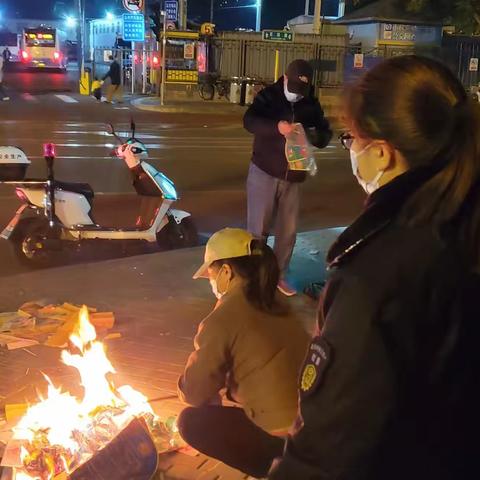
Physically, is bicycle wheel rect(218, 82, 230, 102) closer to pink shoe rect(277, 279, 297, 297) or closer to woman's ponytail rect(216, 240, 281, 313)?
pink shoe rect(277, 279, 297, 297)

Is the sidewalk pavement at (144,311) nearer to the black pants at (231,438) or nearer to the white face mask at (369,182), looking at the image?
the black pants at (231,438)

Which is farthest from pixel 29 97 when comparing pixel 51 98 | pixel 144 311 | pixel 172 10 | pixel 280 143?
pixel 280 143

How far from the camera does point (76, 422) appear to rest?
11.6 feet

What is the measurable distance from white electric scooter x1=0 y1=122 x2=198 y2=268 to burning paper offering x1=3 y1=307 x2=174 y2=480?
344 cm

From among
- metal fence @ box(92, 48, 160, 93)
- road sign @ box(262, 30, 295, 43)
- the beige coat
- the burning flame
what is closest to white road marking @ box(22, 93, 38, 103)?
metal fence @ box(92, 48, 160, 93)

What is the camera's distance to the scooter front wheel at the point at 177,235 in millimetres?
7840

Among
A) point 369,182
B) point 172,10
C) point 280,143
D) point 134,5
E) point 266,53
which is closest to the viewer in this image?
point 369,182

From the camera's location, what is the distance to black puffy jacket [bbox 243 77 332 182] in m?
5.73

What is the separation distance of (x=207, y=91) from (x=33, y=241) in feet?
82.1

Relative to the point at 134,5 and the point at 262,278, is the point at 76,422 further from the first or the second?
the point at 134,5

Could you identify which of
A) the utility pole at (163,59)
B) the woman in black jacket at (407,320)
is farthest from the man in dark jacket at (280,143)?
the utility pole at (163,59)

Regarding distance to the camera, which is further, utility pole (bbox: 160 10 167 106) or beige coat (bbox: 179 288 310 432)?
utility pole (bbox: 160 10 167 106)

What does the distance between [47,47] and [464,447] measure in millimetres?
51605

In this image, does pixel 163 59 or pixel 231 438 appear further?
pixel 163 59
